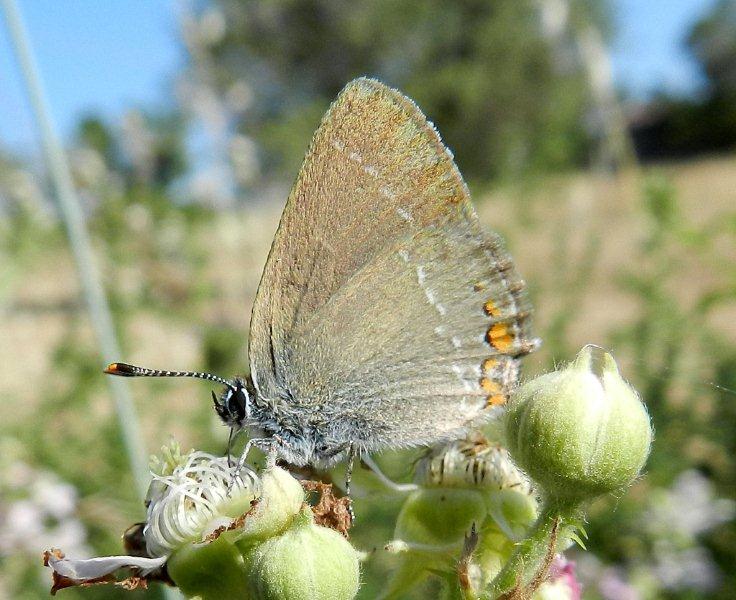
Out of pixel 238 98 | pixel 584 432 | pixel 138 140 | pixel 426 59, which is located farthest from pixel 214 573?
pixel 426 59

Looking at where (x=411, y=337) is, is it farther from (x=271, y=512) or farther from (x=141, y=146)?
(x=141, y=146)

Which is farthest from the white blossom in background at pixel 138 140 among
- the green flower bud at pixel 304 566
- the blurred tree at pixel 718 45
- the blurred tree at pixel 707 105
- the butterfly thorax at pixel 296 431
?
the blurred tree at pixel 718 45

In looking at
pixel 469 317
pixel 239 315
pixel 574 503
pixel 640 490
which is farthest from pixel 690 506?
pixel 239 315

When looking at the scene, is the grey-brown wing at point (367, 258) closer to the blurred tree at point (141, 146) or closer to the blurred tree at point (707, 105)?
the blurred tree at point (141, 146)

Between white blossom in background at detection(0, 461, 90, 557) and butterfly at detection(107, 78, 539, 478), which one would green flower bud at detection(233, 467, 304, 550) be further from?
white blossom in background at detection(0, 461, 90, 557)

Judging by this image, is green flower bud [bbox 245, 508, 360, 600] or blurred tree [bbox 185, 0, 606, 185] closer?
green flower bud [bbox 245, 508, 360, 600]

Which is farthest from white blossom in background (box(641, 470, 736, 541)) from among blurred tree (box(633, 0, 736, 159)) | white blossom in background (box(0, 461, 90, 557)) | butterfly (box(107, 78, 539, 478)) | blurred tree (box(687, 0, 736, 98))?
blurred tree (box(687, 0, 736, 98))

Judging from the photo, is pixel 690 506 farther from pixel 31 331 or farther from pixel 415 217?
pixel 31 331

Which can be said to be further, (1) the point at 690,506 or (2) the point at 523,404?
(1) the point at 690,506
